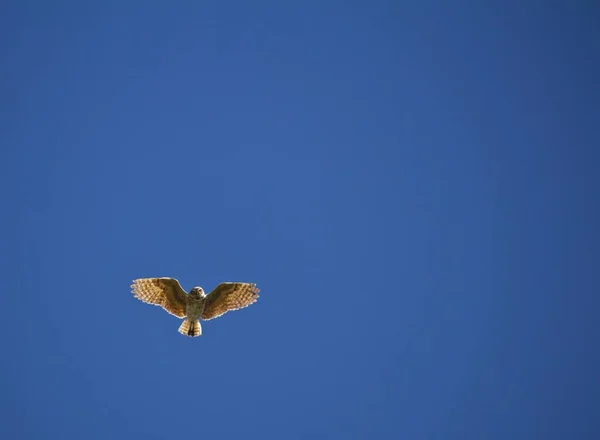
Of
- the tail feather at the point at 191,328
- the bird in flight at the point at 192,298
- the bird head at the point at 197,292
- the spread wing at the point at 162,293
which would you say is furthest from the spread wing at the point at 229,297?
the spread wing at the point at 162,293

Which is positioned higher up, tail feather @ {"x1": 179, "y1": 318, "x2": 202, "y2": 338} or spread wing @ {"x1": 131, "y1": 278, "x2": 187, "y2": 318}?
spread wing @ {"x1": 131, "y1": 278, "x2": 187, "y2": 318}

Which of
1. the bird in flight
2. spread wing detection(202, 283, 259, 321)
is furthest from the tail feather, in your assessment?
spread wing detection(202, 283, 259, 321)

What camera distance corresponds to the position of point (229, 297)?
71.1 feet

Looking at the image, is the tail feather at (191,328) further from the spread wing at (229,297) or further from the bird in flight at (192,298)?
the spread wing at (229,297)

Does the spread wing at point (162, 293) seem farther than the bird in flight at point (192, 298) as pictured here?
Yes

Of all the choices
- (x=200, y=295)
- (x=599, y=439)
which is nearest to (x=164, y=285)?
(x=200, y=295)

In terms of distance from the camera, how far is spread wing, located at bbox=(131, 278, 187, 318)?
21.6 meters

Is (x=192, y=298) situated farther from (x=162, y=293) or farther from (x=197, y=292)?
(x=162, y=293)

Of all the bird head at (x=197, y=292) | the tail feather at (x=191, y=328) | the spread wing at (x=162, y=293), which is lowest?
the tail feather at (x=191, y=328)

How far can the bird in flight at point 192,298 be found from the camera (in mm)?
21406

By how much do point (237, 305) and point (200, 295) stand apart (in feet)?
3.62

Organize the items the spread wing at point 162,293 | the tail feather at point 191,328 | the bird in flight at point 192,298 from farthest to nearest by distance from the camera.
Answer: the tail feather at point 191,328
the spread wing at point 162,293
the bird in flight at point 192,298

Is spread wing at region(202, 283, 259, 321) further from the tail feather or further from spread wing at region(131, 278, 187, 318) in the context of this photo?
spread wing at region(131, 278, 187, 318)

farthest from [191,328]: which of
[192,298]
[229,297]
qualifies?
[229,297]
